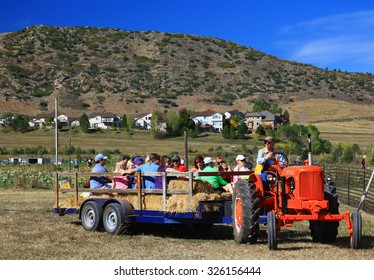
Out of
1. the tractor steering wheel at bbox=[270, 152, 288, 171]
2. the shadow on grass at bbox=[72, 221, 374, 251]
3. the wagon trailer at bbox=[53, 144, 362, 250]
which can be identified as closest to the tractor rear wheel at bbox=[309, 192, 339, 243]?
the wagon trailer at bbox=[53, 144, 362, 250]

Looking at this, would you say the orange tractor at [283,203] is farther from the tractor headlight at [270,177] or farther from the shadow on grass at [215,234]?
the shadow on grass at [215,234]

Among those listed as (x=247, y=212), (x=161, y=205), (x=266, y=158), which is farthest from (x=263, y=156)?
(x=161, y=205)

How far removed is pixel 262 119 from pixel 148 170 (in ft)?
337

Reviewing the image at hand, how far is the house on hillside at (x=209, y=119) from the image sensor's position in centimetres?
11689

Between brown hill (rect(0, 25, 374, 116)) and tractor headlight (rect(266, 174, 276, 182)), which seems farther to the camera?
brown hill (rect(0, 25, 374, 116))

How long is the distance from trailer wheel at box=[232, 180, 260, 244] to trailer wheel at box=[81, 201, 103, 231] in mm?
3259

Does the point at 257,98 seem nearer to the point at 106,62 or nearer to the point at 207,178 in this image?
the point at 106,62

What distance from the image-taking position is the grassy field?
1140 cm

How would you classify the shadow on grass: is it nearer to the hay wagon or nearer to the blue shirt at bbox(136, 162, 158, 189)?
the hay wagon

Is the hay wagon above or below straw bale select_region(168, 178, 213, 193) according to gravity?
below

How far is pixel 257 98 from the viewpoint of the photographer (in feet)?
468

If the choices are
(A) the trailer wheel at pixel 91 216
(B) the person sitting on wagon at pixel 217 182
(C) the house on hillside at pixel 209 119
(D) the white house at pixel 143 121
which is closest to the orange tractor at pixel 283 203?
(B) the person sitting on wagon at pixel 217 182

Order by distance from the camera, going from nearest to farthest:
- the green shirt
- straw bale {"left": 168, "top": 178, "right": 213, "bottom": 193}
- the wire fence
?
straw bale {"left": 168, "top": 178, "right": 213, "bottom": 193}
the green shirt
the wire fence
